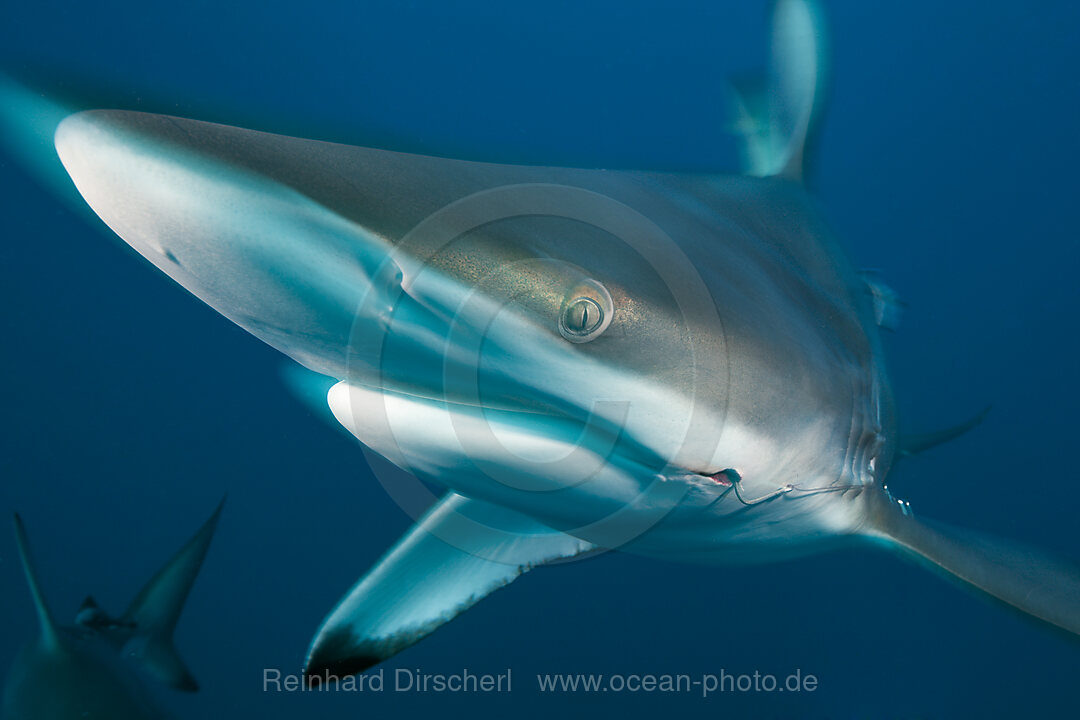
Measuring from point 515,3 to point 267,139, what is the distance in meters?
14.2

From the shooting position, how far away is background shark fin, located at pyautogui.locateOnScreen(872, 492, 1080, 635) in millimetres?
1308

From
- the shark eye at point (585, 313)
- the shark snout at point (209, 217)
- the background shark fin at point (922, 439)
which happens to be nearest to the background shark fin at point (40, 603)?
the shark snout at point (209, 217)

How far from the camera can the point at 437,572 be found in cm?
146

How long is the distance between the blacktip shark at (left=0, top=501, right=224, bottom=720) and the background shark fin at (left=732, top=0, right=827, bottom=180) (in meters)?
2.44

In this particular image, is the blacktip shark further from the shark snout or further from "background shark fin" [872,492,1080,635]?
"background shark fin" [872,492,1080,635]

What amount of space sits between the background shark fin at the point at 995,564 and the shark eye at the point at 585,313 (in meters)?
1.10

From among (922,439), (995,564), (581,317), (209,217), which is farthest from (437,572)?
(922,439)

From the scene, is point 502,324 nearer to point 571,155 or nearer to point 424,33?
point 571,155

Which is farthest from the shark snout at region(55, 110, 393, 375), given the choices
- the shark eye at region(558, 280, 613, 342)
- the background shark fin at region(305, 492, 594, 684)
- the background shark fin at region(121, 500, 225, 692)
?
the background shark fin at region(121, 500, 225, 692)

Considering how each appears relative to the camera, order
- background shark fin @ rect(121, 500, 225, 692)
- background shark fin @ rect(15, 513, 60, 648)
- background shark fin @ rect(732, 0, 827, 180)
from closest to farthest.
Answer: background shark fin @ rect(732, 0, 827, 180) → background shark fin @ rect(15, 513, 60, 648) → background shark fin @ rect(121, 500, 225, 692)

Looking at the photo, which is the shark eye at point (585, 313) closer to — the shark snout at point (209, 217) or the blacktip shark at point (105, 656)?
the shark snout at point (209, 217)

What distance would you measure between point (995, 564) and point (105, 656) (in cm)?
318

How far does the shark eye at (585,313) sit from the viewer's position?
2.32 ft

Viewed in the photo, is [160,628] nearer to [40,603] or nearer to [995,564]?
[40,603]
